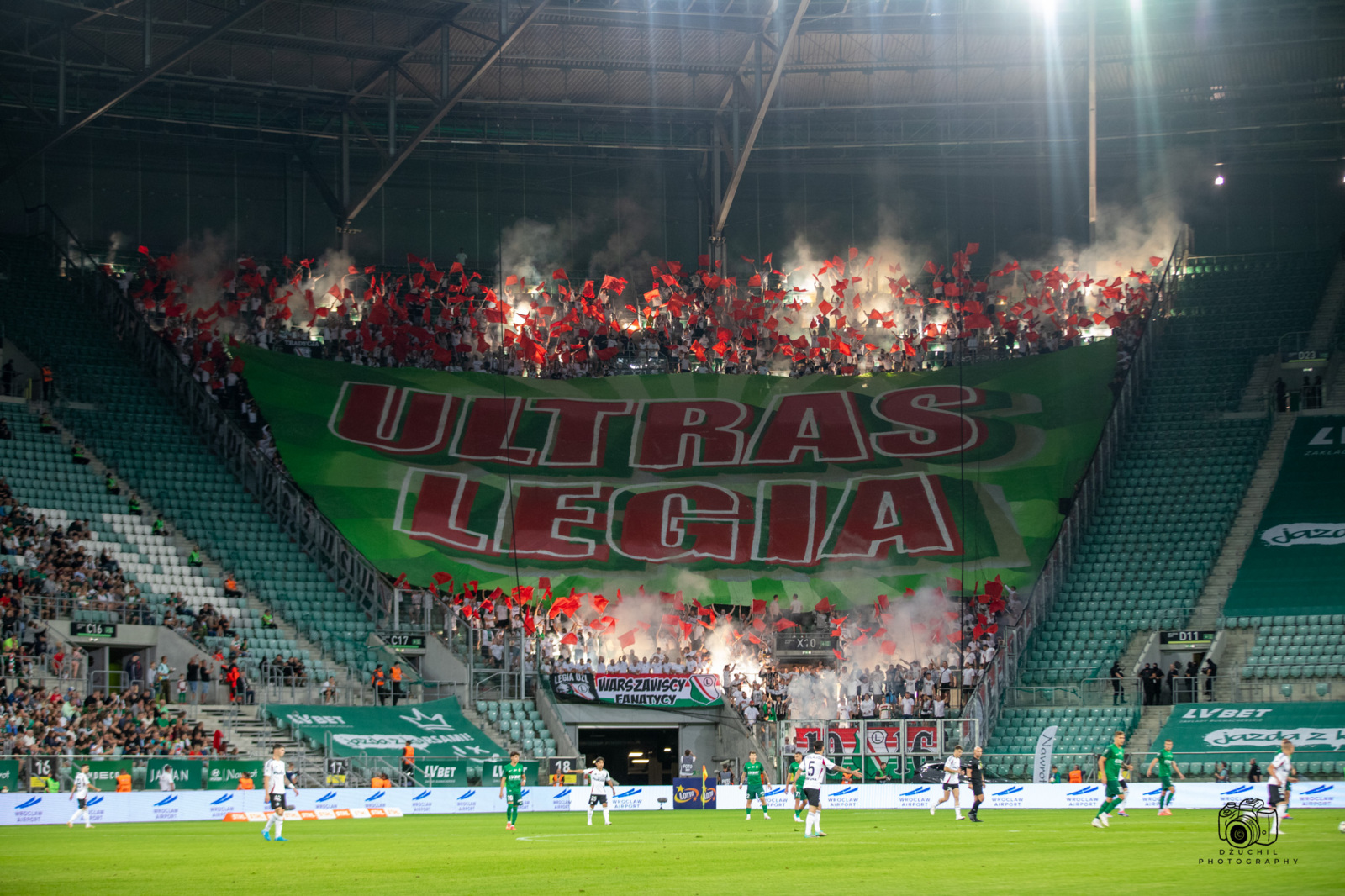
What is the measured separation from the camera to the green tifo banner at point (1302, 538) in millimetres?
41469

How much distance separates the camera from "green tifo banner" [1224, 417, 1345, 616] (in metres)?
41.5

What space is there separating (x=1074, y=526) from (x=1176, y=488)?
12.1ft

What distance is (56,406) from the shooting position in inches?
1790

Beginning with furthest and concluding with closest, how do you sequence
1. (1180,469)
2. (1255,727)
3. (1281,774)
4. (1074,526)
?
(1180,469)
(1074,526)
(1255,727)
(1281,774)

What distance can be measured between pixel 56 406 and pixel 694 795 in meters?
22.6

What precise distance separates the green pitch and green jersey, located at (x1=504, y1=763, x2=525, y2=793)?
0.80m

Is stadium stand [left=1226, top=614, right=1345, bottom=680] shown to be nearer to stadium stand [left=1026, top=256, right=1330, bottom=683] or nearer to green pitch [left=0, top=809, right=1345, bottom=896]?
stadium stand [left=1026, top=256, right=1330, bottom=683]

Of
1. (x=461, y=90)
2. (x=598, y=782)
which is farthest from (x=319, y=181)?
(x=598, y=782)

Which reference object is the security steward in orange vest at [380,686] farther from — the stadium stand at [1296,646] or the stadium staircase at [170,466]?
the stadium stand at [1296,646]

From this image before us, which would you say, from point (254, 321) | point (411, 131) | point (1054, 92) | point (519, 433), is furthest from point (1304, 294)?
point (254, 321)

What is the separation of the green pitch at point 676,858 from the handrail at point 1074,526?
9412 millimetres

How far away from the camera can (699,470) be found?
48.0 meters

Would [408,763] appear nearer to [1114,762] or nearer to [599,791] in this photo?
[599,791]

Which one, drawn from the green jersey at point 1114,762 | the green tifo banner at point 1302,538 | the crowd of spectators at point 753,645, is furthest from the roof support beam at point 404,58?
the green jersey at point 1114,762
